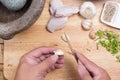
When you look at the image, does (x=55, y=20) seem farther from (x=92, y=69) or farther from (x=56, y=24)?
(x=92, y=69)

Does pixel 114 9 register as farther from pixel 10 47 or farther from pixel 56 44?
pixel 10 47

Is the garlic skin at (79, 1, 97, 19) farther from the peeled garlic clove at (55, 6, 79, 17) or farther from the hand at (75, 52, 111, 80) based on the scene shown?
the hand at (75, 52, 111, 80)

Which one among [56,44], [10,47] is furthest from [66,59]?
[10,47]

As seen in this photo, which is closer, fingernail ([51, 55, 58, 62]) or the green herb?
fingernail ([51, 55, 58, 62])

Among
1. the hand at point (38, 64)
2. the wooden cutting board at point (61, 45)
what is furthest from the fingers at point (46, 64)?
the wooden cutting board at point (61, 45)

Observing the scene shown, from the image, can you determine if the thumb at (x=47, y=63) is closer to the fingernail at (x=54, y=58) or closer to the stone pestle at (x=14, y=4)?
the fingernail at (x=54, y=58)

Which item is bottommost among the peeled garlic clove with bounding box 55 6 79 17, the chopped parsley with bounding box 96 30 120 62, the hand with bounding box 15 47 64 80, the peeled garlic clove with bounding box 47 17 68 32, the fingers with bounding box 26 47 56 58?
the hand with bounding box 15 47 64 80

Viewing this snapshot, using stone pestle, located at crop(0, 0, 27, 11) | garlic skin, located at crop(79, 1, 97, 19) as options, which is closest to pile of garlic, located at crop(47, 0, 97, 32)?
garlic skin, located at crop(79, 1, 97, 19)

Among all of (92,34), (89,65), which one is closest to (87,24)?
(92,34)
